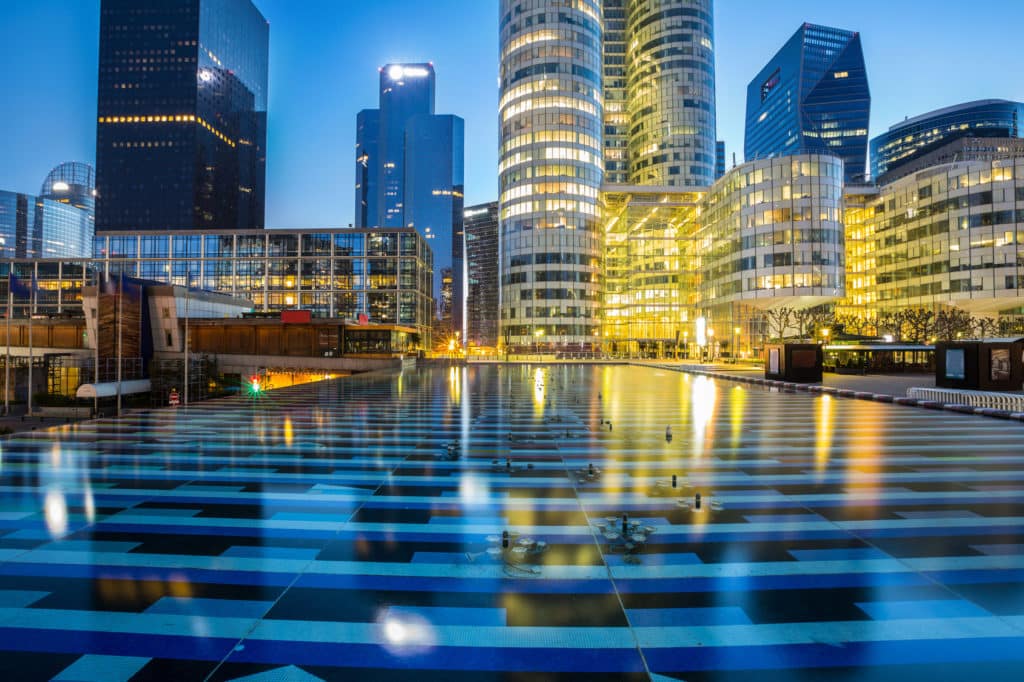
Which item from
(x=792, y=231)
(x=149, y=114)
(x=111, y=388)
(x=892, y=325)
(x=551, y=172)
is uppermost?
(x=149, y=114)

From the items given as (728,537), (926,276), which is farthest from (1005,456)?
(926,276)

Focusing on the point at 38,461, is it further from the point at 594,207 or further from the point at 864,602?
the point at 594,207

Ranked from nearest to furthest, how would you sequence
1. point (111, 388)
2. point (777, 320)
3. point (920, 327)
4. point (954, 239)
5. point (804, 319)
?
point (111, 388) < point (920, 327) < point (804, 319) < point (777, 320) < point (954, 239)

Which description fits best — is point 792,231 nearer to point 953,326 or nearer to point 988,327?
point 953,326

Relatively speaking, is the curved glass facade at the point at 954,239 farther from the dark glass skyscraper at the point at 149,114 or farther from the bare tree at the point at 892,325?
the dark glass skyscraper at the point at 149,114

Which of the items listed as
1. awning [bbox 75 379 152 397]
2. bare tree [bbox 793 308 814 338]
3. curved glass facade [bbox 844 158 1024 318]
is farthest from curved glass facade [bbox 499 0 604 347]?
awning [bbox 75 379 152 397]

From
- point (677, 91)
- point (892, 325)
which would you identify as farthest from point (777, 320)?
point (677, 91)

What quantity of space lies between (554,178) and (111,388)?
77.7m

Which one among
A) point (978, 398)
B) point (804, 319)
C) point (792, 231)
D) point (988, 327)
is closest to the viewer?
point (978, 398)

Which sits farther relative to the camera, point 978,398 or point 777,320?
point 777,320

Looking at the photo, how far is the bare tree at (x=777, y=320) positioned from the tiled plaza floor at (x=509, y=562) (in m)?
68.8

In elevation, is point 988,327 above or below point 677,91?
below

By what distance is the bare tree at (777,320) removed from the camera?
249 feet

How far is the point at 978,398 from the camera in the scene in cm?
2141
